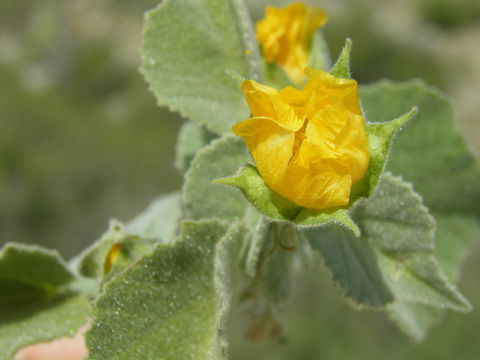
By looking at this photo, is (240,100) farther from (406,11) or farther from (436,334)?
(406,11)

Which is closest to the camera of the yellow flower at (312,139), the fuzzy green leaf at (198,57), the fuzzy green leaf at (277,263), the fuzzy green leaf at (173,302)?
the yellow flower at (312,139)

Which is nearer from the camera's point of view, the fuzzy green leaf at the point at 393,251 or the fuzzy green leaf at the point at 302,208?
the fuzzy green leaf at the point at 302,208

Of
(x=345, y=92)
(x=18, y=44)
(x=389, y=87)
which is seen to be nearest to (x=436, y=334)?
(x=389, y=87)

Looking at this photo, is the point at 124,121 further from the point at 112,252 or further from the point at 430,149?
the point at 112,252

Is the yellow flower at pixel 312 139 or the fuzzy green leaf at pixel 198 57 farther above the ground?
the fuzzy green leaf at pixel 198 57

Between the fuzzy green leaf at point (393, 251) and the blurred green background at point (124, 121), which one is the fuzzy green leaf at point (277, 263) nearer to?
the fuzzy green leaf at point (393, 251)

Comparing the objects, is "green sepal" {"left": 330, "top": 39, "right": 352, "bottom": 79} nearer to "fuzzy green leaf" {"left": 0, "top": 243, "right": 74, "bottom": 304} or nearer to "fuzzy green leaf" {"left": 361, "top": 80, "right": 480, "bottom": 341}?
"fuzzy green leaf" {"left": 361, "top": 80, "right": 480, "bottom": 341}

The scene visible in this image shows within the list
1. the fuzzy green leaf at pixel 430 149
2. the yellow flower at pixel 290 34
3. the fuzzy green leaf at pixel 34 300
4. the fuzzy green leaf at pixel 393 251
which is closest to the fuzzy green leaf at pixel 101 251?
the fuzzy green leaf at pixel 34 300
